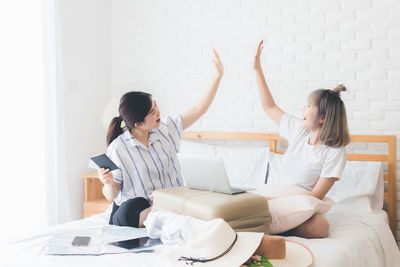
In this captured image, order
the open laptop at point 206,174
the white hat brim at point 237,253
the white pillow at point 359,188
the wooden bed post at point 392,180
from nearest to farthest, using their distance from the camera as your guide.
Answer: the white hat brim at point 237,253, the open laptop at point 206,174, the white pillow at point 359,188, the wooden bed post at point 392,180

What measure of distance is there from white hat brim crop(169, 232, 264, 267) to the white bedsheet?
0.20ft

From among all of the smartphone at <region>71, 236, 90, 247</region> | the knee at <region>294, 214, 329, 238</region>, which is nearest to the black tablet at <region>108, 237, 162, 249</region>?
the smartphone at <region>71, 236, 90, 247</region>

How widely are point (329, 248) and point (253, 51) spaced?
74.9 inches

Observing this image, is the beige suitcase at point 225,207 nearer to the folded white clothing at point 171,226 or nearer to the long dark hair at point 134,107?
the folded white clothing at point 171,226

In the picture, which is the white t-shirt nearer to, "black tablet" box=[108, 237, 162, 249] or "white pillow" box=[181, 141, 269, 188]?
"white pillow" box=[181, 141, 269, 188]

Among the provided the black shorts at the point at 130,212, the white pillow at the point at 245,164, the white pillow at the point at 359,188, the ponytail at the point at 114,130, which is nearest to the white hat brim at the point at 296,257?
the black shorts at the point at 130,212

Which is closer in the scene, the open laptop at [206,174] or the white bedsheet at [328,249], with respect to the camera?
the white bedsheet at [328,249]

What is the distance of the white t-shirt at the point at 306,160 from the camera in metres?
2.25

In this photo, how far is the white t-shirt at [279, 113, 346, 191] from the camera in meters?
2.25

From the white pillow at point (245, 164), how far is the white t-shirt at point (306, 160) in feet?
1.64

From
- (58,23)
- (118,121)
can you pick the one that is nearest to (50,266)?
(118,121)

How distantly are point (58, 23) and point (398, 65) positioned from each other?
237 centimetres

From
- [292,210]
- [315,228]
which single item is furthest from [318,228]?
[292,210]

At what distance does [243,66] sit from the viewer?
3.41 metres
